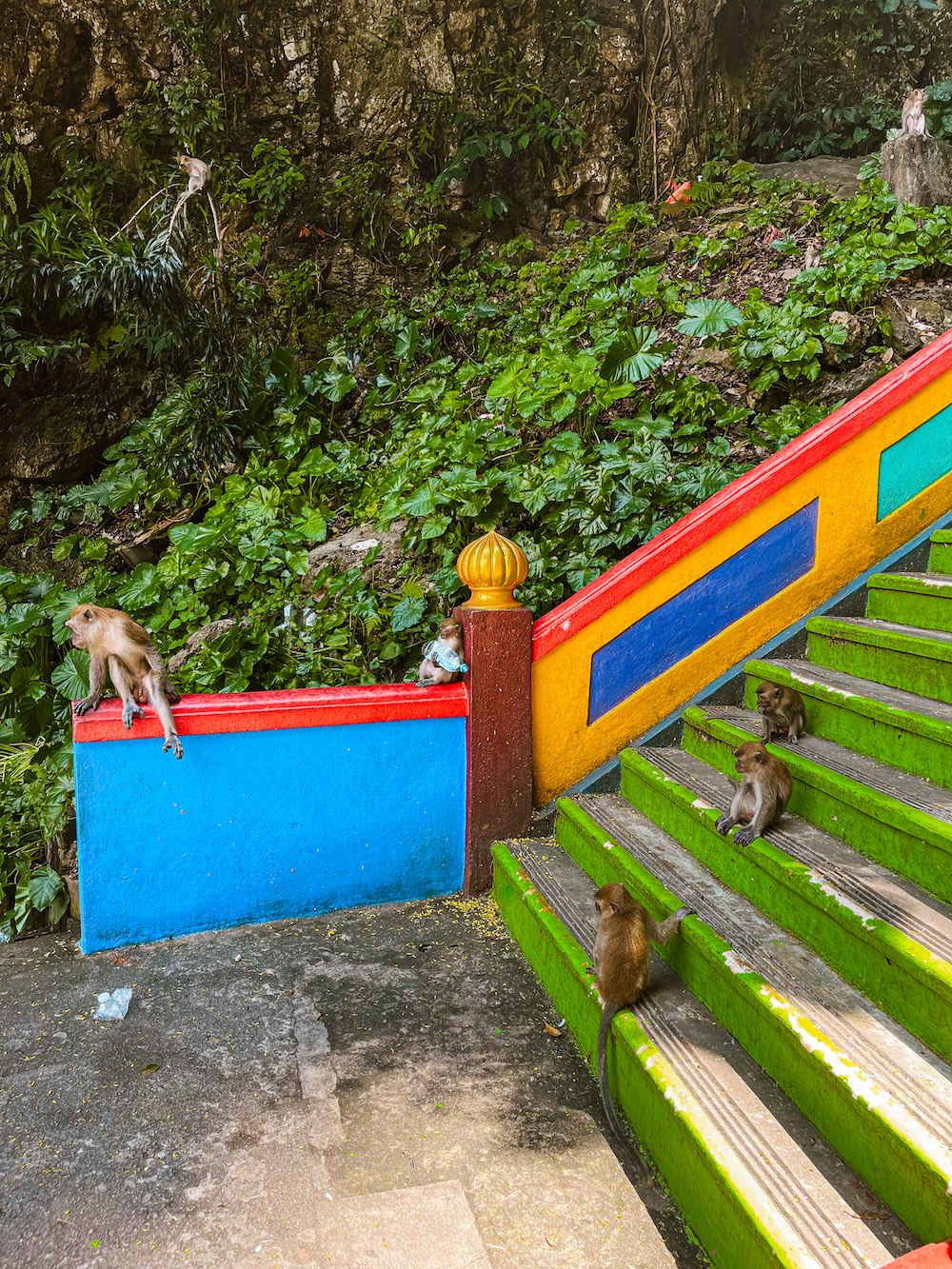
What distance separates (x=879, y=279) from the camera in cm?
705

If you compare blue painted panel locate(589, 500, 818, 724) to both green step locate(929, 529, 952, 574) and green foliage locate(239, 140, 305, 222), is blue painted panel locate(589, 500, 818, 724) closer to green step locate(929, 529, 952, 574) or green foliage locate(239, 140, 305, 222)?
green step locate(929, 529, 952, 574)

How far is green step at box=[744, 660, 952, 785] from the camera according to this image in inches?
124

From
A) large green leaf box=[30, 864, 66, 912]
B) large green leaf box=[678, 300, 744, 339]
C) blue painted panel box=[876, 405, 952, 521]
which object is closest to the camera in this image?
large green leaf box=[30, 864, 66, 912]

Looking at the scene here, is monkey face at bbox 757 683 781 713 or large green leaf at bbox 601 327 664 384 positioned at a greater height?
large green leaf at bbox 601 327 664 384

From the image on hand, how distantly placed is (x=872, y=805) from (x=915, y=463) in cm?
245

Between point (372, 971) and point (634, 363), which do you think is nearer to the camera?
point (372, 971)

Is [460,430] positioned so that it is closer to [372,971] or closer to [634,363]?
[634,363]

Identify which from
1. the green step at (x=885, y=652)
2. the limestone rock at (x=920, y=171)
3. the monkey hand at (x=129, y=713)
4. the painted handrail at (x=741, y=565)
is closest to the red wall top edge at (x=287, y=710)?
the monkey hand at (x=129, y=713)

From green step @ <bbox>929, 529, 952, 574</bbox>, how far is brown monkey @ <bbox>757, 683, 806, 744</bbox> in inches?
54.5

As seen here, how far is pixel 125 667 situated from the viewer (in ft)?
11.9

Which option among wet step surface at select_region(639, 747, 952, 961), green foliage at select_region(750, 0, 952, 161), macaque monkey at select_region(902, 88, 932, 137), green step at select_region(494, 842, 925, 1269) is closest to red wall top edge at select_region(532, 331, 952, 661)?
wet step surface at select_region(639, 747, 952, 961)

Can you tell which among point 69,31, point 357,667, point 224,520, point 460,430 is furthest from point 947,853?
point 69,31

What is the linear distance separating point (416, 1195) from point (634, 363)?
5471mm

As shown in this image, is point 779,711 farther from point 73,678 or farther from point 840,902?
point 73,678
